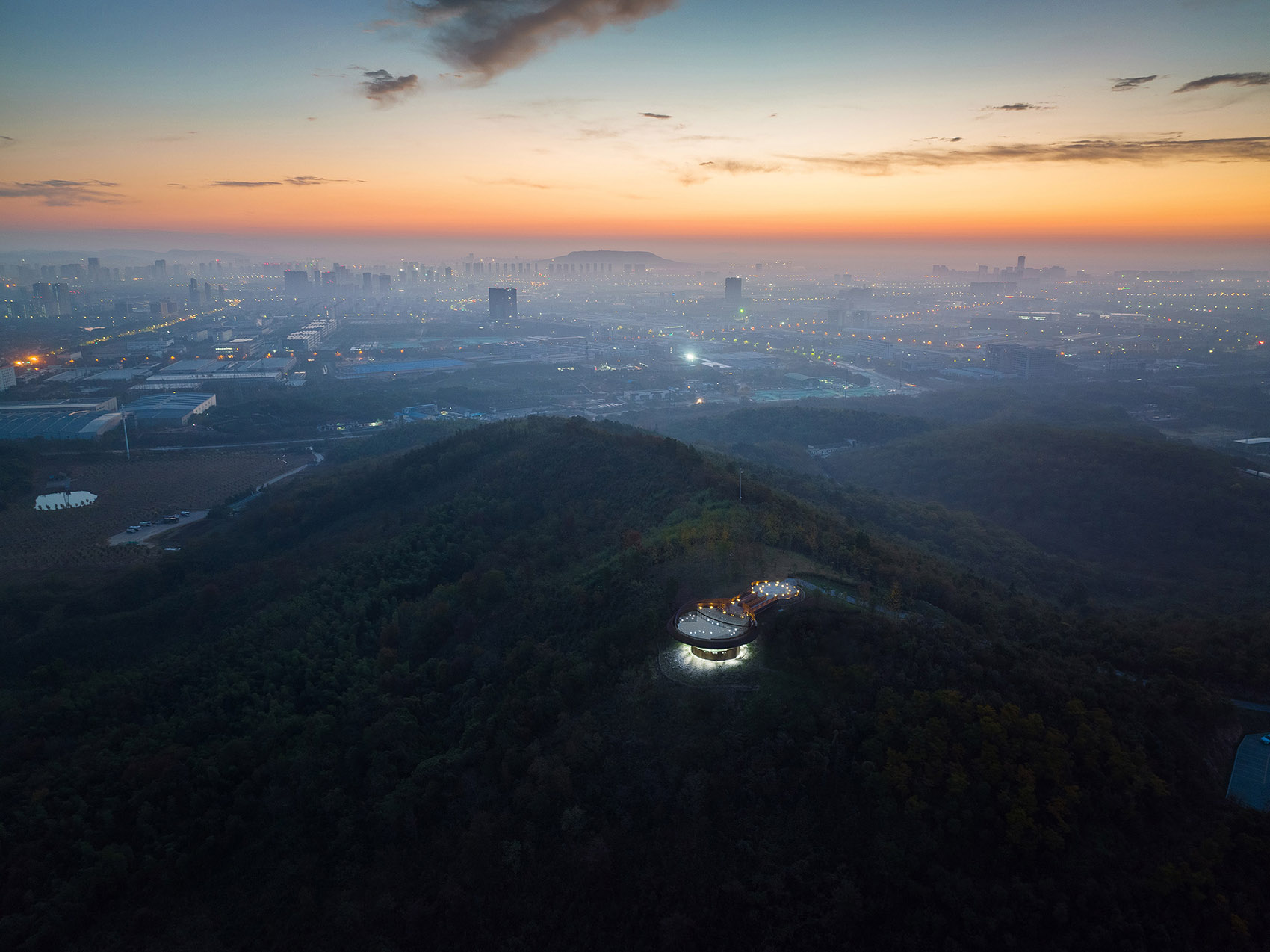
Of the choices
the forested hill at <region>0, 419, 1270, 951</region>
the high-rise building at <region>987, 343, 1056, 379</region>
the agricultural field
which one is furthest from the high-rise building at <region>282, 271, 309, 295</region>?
the forested hill at <region>0, 419, 1270, 951</region>

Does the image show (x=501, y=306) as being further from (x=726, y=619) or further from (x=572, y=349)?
(x=726, y=619)

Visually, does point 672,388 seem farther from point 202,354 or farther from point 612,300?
point 612,300

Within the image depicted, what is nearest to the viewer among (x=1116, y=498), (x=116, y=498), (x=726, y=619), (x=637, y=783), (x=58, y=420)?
(x=637, y=783)

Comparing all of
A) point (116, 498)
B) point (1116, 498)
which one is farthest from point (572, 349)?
point (1116, 498)

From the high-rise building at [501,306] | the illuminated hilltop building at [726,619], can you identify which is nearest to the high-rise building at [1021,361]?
the illuminated hilltop building at [726,619]

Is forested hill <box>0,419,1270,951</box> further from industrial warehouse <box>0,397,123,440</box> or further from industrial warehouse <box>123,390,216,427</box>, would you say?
industrial warehouse <box>123,390,216,427</box>
